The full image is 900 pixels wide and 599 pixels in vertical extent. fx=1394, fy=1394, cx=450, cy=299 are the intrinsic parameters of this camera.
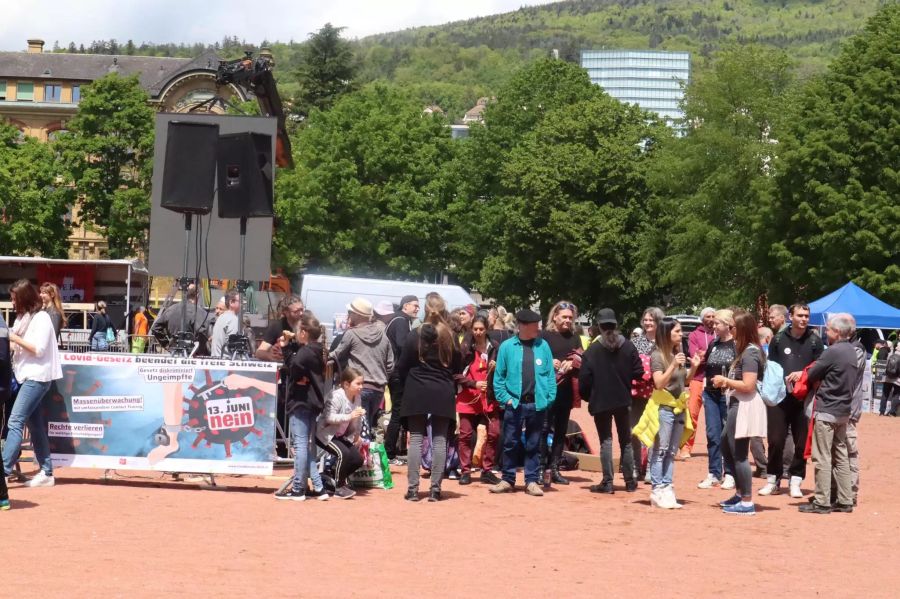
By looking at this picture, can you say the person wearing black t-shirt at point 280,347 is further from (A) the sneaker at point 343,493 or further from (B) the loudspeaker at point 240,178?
(B) the loudspeaker at point 240,178

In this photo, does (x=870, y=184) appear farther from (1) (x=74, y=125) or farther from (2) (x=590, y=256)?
(1) (x=74, y=125)

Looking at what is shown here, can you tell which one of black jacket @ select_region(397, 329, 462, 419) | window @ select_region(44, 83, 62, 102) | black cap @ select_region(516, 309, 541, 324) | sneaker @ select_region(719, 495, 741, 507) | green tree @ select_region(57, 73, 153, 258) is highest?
window @ select_region(44, 83, 62, 102)

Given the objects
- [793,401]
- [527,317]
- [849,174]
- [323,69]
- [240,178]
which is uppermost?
[323,69]

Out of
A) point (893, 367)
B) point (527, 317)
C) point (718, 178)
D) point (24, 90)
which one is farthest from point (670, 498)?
point (24, 90)

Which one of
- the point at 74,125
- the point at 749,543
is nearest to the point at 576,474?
the point at 749,543

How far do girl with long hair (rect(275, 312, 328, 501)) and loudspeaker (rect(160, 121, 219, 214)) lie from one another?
530 centimetres

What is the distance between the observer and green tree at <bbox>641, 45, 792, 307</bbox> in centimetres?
5488

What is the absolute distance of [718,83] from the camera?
189ft

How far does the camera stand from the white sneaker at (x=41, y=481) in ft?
42.8

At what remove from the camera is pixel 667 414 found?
1324cm

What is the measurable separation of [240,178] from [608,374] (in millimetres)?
6808

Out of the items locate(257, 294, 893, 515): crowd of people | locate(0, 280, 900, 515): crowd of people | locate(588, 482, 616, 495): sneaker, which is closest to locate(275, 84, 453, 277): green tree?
locate(257, 294, 893, 515): crowd of people

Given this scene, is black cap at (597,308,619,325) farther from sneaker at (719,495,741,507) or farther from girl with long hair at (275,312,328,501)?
girl with long hair at (275,312,328,501)

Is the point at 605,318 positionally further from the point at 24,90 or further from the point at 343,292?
the point at 24,90
